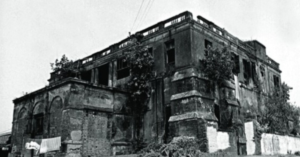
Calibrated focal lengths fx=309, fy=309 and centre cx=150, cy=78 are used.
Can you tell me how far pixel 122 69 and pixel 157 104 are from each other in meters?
4.22

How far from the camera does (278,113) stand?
23047 mm

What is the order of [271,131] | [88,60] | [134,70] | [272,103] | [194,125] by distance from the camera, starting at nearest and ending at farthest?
1. [194,125]
2. [134,70]
3. [271,131]
4. [272,103]
5. [88,60]

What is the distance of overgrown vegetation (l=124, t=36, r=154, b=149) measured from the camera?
19.5m

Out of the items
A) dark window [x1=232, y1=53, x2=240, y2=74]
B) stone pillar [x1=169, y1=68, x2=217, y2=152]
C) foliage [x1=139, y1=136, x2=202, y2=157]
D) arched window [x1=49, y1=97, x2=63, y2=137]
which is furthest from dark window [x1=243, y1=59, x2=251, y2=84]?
arched window [x1=49, y1=97, x2=63, y2=137]

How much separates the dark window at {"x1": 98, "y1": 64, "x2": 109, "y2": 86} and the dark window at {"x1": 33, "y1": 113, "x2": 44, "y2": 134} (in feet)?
18.3

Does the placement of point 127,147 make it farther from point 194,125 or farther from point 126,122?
point 194,125

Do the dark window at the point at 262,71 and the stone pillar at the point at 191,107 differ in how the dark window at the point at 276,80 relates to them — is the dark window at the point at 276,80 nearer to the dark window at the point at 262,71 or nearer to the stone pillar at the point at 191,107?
the dark window at the point at 262,71

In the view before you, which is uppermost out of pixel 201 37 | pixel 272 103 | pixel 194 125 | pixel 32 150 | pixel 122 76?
pixel 201 37

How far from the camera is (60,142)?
53.6 feet

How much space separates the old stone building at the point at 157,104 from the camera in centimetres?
1678

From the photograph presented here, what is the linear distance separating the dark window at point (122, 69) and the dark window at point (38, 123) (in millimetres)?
5853

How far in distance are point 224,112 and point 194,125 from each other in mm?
3425

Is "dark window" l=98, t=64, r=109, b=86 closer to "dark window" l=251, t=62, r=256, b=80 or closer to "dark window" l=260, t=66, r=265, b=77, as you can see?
"dark window" l=251, t=62, r=256, b=80

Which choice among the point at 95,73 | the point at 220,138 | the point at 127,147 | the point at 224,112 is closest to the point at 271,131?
the point at 224,112
